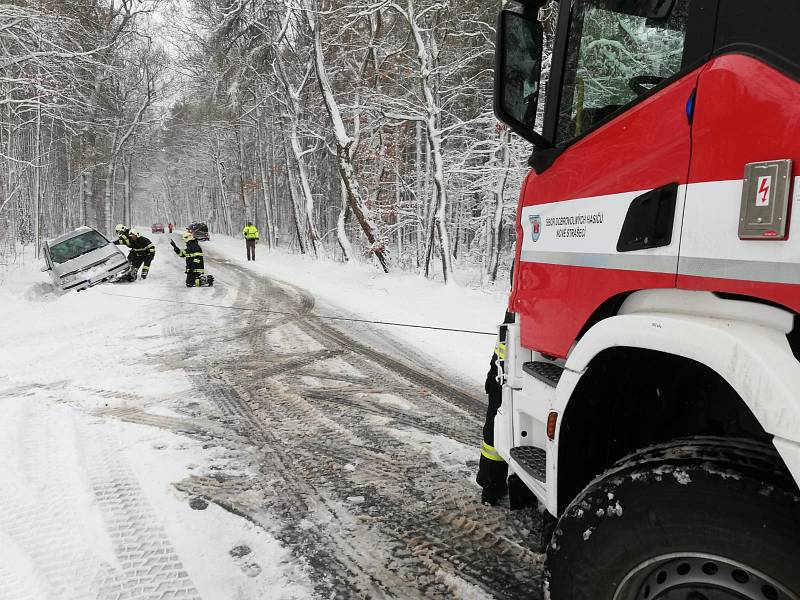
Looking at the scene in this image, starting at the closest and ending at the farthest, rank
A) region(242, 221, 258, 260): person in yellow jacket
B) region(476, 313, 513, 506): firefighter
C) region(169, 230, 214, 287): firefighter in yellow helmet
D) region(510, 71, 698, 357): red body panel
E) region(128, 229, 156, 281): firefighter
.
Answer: region(510, 71, 698, 357): red body panel, region(476, 313, 513, 506): firefighter, region(169, 230, 214, 287): firefighter in yellow helmet, region(128, 229, 156, 281): firefighter, region(242, 221, 258, 260): person in yellow jacket

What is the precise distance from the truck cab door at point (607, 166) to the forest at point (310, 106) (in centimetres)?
280

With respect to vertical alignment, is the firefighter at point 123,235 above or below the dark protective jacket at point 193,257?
above

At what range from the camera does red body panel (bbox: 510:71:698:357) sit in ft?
5.10

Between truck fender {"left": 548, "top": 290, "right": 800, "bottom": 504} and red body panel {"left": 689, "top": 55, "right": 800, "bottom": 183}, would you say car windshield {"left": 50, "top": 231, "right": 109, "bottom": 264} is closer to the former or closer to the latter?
truck fender {"left": 548, "top": 290, "right": 800, "bottom": 504}

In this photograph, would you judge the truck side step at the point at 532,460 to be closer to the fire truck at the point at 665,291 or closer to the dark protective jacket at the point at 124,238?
the fire truck at the point at 665,291

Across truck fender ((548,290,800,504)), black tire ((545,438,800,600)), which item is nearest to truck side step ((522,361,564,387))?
truck fender ((548,290,800,504))

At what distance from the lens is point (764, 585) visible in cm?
123

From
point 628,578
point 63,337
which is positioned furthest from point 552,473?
point 63,337

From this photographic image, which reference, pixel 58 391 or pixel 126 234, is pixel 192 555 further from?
pixel 126 234

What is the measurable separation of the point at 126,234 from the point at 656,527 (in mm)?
16420

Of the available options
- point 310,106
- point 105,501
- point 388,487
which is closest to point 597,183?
point 388,487

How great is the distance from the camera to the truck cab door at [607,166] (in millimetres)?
1561

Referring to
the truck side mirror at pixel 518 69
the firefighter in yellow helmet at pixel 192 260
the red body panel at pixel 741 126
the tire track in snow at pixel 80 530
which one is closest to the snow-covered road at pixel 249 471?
the tire track in snow at pixel 80 530

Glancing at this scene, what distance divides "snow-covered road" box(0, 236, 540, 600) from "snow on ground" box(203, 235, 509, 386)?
0.09 m
